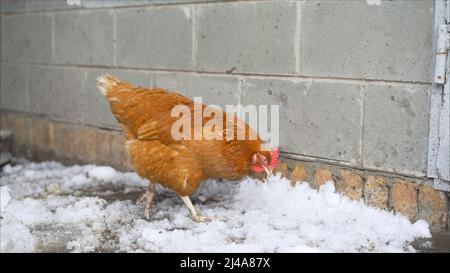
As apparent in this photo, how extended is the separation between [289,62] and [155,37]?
135cm

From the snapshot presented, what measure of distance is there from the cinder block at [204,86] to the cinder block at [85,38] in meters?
0.72

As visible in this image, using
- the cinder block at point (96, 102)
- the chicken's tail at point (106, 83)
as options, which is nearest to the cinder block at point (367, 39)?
the chicken's tail at point (106, 83)

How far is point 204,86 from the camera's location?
4.48m

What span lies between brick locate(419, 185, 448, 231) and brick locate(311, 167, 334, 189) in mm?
641

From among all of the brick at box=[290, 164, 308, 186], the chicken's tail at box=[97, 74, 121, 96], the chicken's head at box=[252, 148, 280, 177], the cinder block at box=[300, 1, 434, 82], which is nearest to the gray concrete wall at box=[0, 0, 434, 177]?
the cinder block at box=[300, 1, 434, 82]

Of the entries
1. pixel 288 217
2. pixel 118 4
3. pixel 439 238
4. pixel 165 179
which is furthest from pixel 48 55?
pixel 439 238

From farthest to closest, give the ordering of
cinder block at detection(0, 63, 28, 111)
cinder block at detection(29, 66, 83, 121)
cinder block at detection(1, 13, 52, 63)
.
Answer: cinder block at detection(0, 63, 28, 111) < cinder block at detection(1, 13, 52, 63) < cinder block at detection(29, 66, 83, 121)

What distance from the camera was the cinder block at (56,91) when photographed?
5559 mm

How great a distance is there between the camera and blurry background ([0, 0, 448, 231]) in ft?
11.3

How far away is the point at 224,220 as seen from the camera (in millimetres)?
3779

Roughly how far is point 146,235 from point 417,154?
5.53 feet

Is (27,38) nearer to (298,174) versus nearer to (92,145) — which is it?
(92,145)

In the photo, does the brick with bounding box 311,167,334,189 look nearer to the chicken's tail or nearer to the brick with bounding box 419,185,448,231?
the brick with bounding box 419,185,448,231

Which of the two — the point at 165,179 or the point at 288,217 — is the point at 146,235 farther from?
the point at 288,217
